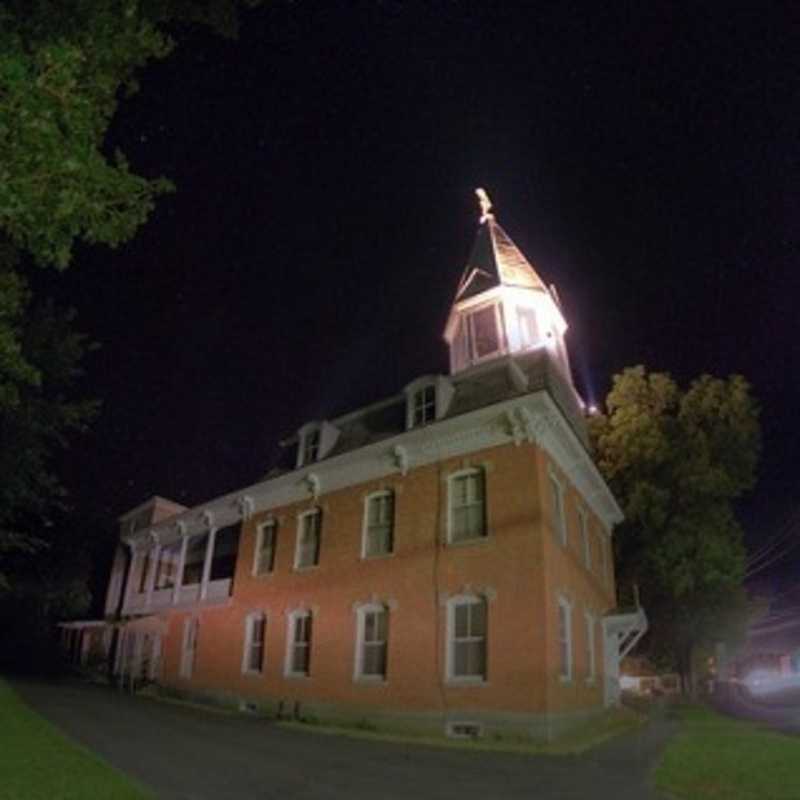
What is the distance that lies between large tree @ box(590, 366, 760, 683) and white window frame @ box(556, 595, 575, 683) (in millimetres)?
10088

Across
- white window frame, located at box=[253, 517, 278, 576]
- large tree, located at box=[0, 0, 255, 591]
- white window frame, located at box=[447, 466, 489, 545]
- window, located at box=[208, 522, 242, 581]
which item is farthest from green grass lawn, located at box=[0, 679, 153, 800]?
A: window, located at box=[208, 522, 242, 581]

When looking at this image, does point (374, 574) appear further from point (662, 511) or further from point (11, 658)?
point (11, 658)

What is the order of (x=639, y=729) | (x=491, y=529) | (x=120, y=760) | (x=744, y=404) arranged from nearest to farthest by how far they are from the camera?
(x=120, y=760), (x=491, y=529), (x=639, y=729), (x=744, y=404)

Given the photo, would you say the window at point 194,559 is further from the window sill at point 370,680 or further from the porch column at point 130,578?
the window sill at point 370,680

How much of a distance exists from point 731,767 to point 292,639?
41.7 ft

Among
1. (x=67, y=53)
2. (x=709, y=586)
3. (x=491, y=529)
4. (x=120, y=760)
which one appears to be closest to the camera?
(x=67, y=53)

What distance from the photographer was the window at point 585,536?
19634 mm

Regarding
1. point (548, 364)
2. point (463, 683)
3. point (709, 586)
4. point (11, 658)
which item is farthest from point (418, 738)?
point (11, 658)

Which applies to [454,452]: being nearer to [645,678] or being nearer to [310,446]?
Result: [310,446]

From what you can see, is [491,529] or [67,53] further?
[491,529]

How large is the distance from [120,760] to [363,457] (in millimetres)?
10360

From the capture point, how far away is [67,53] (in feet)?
18.5

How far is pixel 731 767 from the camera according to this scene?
9.92 metres

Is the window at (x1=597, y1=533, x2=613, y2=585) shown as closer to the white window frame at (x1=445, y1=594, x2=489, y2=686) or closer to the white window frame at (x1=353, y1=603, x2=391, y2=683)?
the white window frame at (x1=445, y1=594, x2=489, y2=686)
